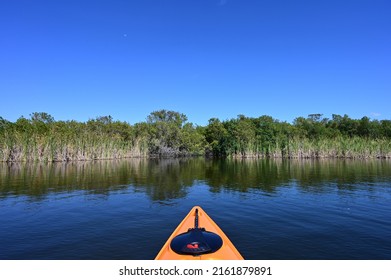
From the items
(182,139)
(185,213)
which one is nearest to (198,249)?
(185,213)

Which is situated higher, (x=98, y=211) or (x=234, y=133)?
(x=234, y=133)

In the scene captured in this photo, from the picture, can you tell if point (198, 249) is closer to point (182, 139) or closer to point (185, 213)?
point (185, 213)

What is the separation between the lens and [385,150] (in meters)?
56.8

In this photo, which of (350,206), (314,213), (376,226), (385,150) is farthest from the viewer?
(385,150)

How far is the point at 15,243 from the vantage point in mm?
9148

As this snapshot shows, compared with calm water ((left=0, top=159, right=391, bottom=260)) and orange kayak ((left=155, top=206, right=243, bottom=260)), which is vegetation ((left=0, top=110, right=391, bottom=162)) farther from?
orange kayak ((left=155, top=206, right=243, bottom=260))

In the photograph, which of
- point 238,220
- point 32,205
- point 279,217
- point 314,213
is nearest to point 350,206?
point 314,213

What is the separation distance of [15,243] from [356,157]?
2504 inches

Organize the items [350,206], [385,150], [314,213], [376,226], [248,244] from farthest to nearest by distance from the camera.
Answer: [385,150] → [350,206] → [314,213] → [376,226] → [248,244]

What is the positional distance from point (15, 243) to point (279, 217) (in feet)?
33.3

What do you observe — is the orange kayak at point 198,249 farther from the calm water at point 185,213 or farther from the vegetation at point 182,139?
the vegetation at point 182,139

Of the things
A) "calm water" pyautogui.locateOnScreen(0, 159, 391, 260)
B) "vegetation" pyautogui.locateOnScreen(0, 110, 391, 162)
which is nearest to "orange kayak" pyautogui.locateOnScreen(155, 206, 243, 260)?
"calm water" pyautogui.locateOnScreen(0, 159, 391, 260)

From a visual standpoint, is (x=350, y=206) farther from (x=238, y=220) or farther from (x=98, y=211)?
(x=98, y=211)
